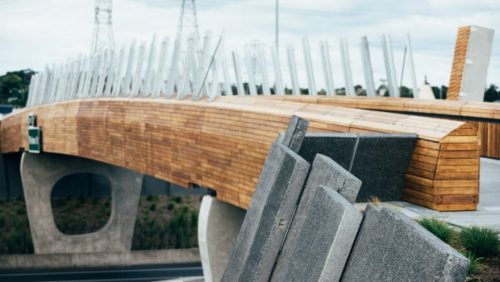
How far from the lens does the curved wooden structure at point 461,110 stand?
14987 millimetres

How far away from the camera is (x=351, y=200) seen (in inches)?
257

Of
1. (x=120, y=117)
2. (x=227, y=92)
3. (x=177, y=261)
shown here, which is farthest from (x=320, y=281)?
(x=177, y=261)

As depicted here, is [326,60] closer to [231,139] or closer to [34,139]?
[231,139]

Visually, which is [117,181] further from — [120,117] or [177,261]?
[120,117]

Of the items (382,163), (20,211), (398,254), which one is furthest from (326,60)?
(20,211)

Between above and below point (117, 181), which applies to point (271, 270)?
above

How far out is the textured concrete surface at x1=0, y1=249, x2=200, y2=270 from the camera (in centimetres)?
3428

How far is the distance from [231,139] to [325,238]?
915 centimetres

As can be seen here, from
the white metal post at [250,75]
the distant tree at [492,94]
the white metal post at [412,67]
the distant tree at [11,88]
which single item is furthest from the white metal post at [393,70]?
the distant tree at [11,88]

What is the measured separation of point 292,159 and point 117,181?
29.4 meters

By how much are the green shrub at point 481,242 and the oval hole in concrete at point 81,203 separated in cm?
3522

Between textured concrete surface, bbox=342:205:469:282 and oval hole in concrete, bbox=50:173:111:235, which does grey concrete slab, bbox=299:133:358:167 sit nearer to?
textured concrete surface, bbox=342:205:469:282

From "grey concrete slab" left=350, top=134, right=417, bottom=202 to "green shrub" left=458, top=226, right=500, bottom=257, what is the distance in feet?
9.49

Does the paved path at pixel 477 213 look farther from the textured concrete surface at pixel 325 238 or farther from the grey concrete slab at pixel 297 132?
the textured concrete surface at pixel 325 238
